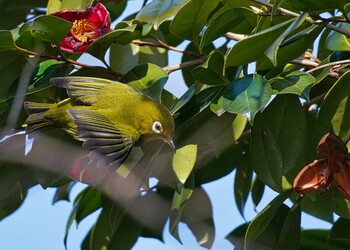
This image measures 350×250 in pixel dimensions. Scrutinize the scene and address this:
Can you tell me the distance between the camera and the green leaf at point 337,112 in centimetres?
200

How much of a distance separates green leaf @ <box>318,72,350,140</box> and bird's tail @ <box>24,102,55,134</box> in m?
0.63

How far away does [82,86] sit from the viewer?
2166mm

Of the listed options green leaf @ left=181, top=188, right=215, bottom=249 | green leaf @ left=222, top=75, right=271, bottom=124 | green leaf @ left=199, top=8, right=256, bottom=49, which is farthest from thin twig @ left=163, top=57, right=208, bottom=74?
green leaf @ left=181, top=188, right=215, bottom=249

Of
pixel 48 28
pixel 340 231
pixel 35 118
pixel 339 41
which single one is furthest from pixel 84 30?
pixel 340 231

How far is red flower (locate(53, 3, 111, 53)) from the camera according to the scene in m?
2.16

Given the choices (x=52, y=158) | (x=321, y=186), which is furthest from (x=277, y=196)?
(x=52, y=158)

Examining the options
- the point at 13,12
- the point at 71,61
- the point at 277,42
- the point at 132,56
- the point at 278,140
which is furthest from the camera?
the point at 13,12

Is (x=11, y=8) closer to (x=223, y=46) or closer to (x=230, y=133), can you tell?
(x=223, y=46)

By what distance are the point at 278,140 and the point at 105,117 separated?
Result: 0.41m

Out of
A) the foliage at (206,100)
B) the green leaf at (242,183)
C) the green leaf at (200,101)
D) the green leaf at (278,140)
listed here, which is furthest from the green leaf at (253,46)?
the green leaf at (242,183)

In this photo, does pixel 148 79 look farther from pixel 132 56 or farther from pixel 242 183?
pixel 242 183

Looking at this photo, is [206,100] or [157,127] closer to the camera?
[206,100]

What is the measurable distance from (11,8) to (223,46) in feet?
2.20

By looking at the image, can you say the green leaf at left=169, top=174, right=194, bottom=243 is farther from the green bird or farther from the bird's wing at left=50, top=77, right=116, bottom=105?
the bird's wing at left=50, top=77, right=116, bottom=105
